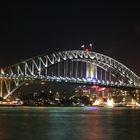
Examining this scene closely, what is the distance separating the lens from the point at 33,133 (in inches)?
2192

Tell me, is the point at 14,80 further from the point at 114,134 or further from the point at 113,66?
the point at 114,134

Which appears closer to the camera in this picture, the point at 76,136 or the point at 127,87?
the point at 76,136

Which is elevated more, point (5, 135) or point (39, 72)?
point (39, 72)

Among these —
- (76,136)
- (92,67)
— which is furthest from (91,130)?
(92,67)

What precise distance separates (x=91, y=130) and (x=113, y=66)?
4022 inches

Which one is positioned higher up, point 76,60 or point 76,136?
point 76,60

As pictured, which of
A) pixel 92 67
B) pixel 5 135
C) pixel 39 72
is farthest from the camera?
pixel 92 67

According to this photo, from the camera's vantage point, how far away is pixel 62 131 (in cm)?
5897

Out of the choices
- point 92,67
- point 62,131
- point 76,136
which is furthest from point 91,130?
point 92,67

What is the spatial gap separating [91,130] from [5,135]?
36.8 ft

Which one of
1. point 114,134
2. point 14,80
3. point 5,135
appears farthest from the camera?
point 14,80

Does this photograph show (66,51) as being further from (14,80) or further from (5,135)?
(5,135)

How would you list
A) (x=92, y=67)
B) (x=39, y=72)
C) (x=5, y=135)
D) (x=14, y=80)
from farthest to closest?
(x=92, y=67)
(x=39, y=72)
(x=14, y=80)
(x=5, y=135)

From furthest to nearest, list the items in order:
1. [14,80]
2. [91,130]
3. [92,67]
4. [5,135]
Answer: [92,67] → [14,80] → [91,130] → [5,135]
